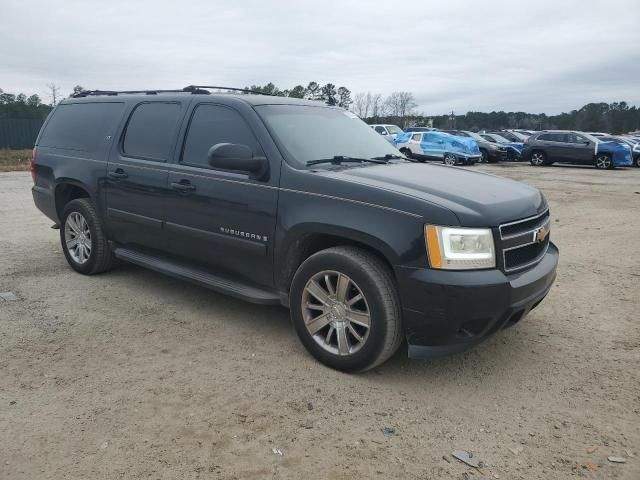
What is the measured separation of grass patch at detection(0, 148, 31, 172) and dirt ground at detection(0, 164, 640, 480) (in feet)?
61.3

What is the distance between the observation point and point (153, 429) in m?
2.86

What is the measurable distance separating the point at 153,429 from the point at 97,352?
46.1 inches

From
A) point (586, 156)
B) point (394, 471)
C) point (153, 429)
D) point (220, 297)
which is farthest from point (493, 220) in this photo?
point (586, 156)

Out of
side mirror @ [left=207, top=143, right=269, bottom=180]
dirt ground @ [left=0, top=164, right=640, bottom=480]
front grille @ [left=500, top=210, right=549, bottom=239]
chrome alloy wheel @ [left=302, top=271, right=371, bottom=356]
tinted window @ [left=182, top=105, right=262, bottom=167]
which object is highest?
tinted window @ [left=182, top=105, right=262, bottom=167]

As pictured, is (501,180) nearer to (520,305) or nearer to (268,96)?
(520,305)

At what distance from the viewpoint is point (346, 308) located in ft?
11.3

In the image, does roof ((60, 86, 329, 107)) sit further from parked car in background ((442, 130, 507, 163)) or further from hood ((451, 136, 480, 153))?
parked car in background ((442, 130, 507, 163))

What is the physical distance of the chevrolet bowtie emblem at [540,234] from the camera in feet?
11.5

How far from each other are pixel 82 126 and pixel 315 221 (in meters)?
3.36

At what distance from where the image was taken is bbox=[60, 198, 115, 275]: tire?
5.34m

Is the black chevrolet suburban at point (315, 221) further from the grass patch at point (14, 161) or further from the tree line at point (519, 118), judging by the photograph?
the tree line at point (519, 118)

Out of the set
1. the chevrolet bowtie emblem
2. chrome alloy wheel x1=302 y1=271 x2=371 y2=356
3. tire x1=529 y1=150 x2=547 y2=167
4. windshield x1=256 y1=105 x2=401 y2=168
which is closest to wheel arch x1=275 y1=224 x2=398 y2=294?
chrome alloy wheel x1=302 y1=271 x2=371 y2=356

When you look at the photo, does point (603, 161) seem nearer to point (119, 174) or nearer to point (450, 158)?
point (450, 158)

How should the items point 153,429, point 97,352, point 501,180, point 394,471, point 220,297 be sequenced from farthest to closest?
point 220,297 → point 501,180 → point 97,352 → point 153,429 → point 394,471
